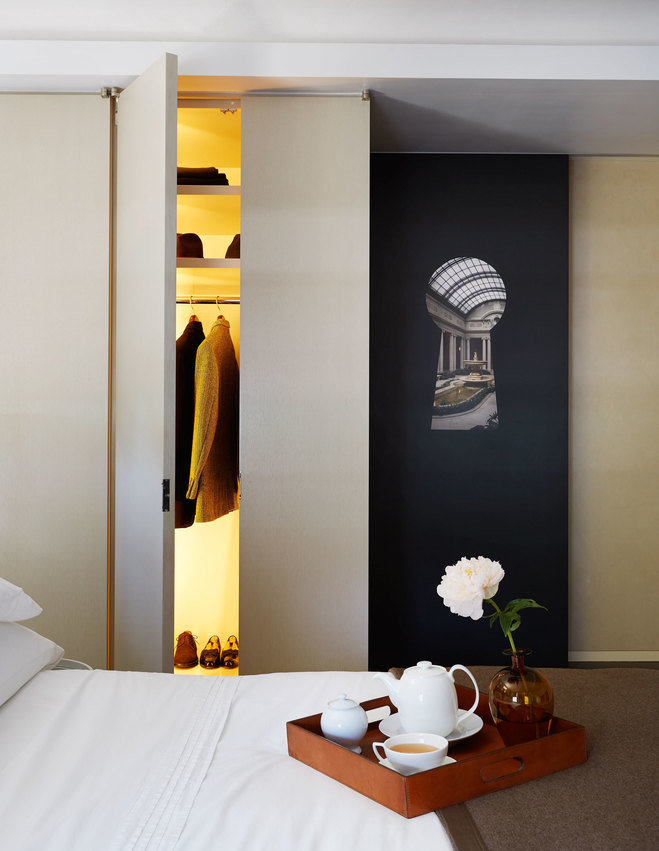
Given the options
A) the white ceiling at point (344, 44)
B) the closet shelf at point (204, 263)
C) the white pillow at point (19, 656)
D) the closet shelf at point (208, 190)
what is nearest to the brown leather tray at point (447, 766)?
the white pillow at point (19, 656)

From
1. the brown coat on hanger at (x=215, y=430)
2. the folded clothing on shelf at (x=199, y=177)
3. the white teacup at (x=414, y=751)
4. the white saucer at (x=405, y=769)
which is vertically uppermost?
the folded clothing on shelf at (x=199, y=177)

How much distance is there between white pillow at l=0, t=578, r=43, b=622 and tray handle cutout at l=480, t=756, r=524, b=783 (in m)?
0.91

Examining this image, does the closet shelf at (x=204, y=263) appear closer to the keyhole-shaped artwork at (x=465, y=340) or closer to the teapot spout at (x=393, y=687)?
the keyhole-shaped artwork at (x=465, y=340)

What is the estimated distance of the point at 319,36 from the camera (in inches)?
108

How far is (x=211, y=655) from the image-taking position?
324cm

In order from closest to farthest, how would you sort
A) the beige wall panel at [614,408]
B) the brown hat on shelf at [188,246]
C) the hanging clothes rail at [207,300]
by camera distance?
the brown hat on shelf at [188,246] < the hanging clothes rail at [207,300] < the beige wall panel at [614,408]

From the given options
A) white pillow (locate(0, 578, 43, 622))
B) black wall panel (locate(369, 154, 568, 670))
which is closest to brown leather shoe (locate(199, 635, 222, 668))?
black wall panel (locate(369, 154, 568, 670))

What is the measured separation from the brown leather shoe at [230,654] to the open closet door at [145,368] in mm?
691

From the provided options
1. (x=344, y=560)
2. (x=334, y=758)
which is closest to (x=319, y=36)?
(x=344, y=560)

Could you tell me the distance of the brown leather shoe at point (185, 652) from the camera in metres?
3.23

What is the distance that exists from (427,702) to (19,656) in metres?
0.81

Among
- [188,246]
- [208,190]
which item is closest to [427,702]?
[208,190]

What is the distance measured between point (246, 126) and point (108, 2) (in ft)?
2.08

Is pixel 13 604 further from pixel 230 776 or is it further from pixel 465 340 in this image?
pixel 465 340
